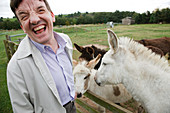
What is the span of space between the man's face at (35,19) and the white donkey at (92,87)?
1.62 meters

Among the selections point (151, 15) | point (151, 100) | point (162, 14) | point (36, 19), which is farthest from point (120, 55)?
point (151, 15)

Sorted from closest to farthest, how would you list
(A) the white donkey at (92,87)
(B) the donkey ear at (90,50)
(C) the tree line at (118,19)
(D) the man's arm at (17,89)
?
(D) the man's arm at (17,89)
(A) the white donkey at (92,87)
(B) the donkey ear at (90,50)
(C) the tree line at (118,19)

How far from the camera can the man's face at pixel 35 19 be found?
126cm

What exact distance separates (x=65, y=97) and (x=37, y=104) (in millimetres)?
430

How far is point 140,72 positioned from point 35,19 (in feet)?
6.18

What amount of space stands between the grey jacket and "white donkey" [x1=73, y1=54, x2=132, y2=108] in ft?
4.65

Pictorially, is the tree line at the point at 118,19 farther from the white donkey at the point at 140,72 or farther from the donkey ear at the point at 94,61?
the white donkey at the point at 140,72

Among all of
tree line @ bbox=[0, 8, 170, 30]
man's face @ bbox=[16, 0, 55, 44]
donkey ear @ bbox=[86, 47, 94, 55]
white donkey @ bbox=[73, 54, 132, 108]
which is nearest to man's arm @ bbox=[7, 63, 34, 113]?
man's face @ bbox=[16, 0, 55, 44]

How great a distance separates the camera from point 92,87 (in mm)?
3344

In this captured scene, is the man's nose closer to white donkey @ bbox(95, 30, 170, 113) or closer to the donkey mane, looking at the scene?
white donkey @ bbox(95, 30, 170, 113)

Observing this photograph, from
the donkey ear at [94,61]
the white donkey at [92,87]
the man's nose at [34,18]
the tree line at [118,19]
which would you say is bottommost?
the white donkey at [92,87]

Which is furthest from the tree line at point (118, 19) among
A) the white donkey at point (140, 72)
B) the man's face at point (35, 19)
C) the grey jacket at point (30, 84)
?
the grey jacket at point (30, 84)

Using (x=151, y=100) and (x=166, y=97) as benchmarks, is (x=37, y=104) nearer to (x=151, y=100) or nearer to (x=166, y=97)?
(x=151, y=100)

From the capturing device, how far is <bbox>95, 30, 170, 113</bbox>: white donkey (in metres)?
1.70
